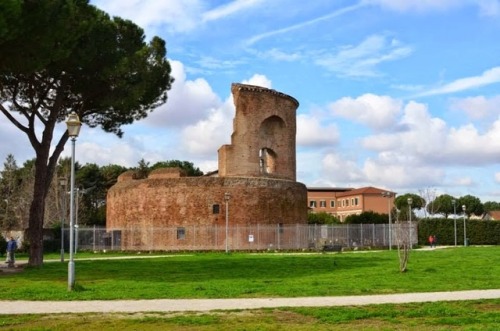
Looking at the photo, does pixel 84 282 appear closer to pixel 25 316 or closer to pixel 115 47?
pixel 25 316

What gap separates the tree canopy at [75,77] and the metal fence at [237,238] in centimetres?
1483

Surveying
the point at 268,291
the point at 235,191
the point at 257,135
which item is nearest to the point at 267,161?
the point at 257,135

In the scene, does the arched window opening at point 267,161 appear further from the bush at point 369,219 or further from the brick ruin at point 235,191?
the bush at point 369,219

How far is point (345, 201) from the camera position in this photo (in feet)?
338

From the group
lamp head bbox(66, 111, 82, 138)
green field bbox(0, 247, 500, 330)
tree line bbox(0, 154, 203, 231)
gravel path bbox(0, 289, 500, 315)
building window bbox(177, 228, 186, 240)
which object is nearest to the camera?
green field bbox(0, 247, 500, 330)

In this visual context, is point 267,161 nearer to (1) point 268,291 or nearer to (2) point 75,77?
(2) point 75,77

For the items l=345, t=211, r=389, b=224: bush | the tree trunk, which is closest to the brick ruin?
l=345, t=211, r=389, b=224: bush

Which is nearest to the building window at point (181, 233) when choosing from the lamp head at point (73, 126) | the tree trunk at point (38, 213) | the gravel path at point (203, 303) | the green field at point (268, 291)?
the tree trunk at point (38, 213)

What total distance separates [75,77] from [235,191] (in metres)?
19.4

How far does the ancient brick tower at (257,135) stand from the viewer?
139 ft

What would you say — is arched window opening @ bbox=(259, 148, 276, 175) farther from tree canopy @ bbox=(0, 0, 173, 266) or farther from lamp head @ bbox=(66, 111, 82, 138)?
lamp head @ bbox=(66, 111, 82, 138)

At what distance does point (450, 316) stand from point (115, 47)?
17.5m

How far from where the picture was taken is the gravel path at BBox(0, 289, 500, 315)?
10977 millimetres

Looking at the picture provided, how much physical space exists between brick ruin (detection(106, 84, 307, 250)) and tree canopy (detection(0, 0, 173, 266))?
47.5ft
